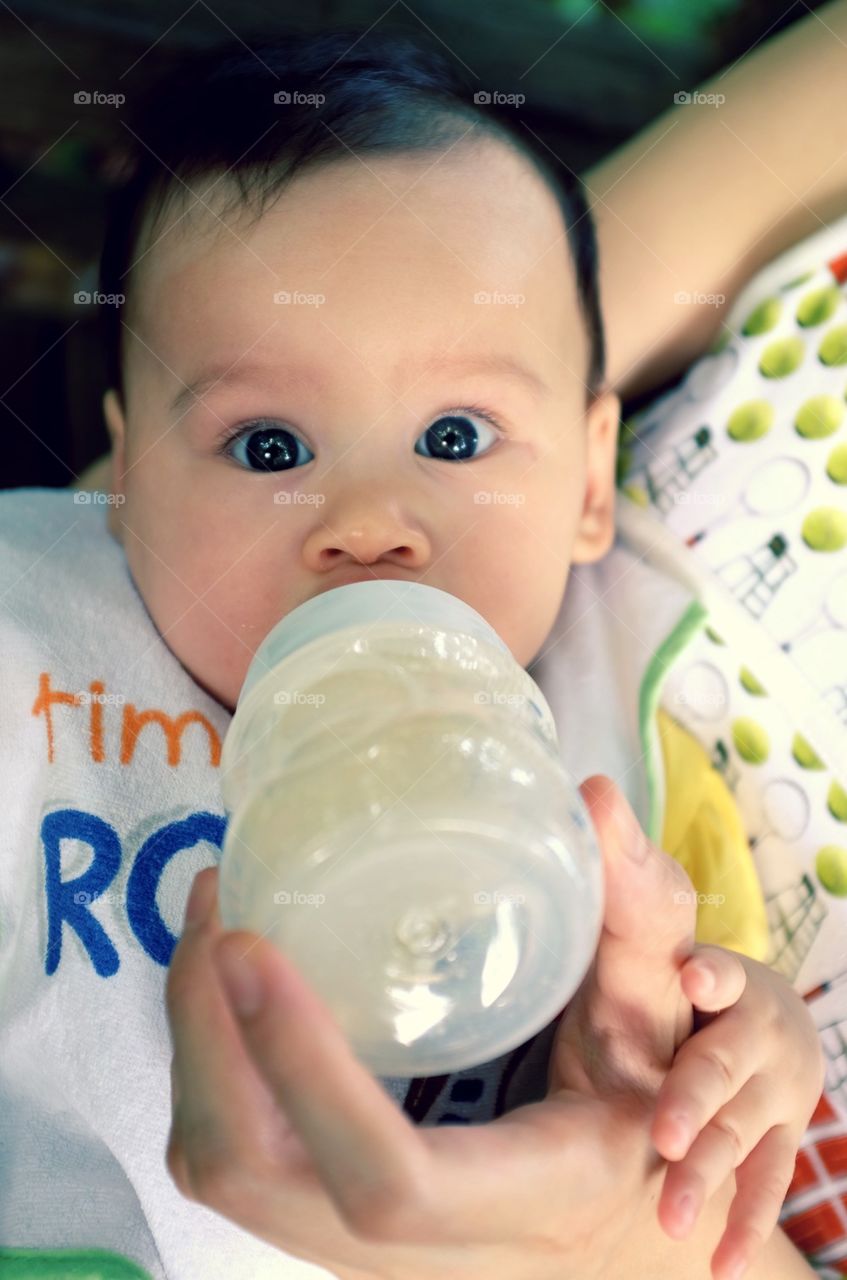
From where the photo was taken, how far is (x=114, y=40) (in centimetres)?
153

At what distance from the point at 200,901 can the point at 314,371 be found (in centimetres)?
46

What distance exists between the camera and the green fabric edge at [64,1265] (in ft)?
2.70

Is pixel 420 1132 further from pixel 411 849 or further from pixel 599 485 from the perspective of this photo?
pixel 599 485

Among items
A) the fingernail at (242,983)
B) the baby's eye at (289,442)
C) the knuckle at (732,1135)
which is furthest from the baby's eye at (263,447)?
the knuckle at (732,1135)

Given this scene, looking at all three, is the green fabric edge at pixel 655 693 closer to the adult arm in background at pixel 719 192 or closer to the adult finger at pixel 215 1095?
the adult arm in background at pixel 719 192

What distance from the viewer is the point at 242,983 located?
0.57m

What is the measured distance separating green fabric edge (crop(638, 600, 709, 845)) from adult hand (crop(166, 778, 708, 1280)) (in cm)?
33

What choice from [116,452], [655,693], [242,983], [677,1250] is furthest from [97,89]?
[677,1250]

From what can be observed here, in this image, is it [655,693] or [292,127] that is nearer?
[292,127]

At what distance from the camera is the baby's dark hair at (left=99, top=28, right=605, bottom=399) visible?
992 millimetres

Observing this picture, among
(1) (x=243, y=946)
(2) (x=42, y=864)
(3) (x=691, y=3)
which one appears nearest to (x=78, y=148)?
(3) (x=691, y=3)

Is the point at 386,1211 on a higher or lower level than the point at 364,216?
lower

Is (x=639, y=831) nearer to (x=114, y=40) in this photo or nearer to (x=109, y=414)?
(x=109, y=414)

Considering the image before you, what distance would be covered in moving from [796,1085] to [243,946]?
0.51 m
